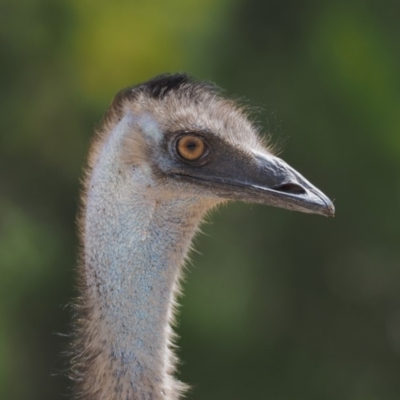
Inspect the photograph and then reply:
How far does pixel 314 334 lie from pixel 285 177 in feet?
15.9

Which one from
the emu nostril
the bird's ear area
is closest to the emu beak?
the emu nostril

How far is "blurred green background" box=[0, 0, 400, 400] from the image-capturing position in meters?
7.63

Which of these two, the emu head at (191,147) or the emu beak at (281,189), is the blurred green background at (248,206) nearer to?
the emu head at (191,147)

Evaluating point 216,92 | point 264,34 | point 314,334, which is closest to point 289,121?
point 264,34

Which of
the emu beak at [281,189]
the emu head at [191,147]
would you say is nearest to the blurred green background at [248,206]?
the emu head at [191,147]

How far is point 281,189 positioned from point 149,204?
14.3 inches

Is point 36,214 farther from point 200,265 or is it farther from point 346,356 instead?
point 346,356

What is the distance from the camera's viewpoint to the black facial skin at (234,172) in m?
3.77

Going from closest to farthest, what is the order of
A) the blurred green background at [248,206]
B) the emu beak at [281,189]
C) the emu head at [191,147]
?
the emu beak at [281,189], the emu head at [191,147], the blurred green background at [248,206]

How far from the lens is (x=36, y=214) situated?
26.1 ft

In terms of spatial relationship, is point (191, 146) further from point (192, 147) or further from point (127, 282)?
point (127, 282)

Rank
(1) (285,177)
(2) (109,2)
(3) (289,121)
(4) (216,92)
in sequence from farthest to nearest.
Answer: (3) (289,121) < (2) (109,2) < (4) (216,92) < (1) (285,177)

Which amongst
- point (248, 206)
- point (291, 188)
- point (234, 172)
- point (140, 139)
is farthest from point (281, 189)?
point (248, 206)

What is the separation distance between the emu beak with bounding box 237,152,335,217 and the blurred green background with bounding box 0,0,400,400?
11.3 ft
